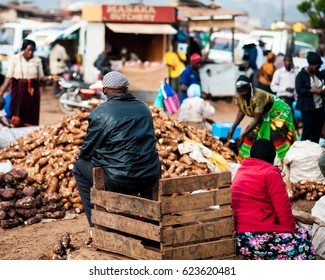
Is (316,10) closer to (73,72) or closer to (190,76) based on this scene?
(73,72)

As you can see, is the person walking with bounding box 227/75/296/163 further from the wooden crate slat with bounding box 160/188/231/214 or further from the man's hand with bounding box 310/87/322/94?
the wooden crate slat with bounding box 160/188/231/214

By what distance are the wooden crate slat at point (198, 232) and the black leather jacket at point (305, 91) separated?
209 inches

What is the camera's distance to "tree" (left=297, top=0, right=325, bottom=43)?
2783 centimetres

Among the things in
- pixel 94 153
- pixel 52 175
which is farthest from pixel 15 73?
pixel 94 153

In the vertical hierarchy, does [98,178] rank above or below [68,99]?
above

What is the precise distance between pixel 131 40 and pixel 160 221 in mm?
17832

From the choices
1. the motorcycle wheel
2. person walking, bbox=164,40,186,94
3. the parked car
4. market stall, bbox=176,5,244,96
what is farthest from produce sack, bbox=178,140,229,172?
the parked car

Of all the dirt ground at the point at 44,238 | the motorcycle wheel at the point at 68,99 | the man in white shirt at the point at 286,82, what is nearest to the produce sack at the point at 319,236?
the dirt ground at the point at 44,238

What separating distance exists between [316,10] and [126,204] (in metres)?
24.9

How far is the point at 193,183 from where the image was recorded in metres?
5.20

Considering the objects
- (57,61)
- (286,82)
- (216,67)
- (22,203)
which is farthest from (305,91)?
(57,61)

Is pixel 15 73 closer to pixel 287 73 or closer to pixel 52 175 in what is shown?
pixel 52 175

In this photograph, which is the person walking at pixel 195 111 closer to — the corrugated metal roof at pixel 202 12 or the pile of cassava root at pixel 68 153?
the pile of cassava root at pixel 68 153

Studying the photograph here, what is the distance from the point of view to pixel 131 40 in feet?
73.8
